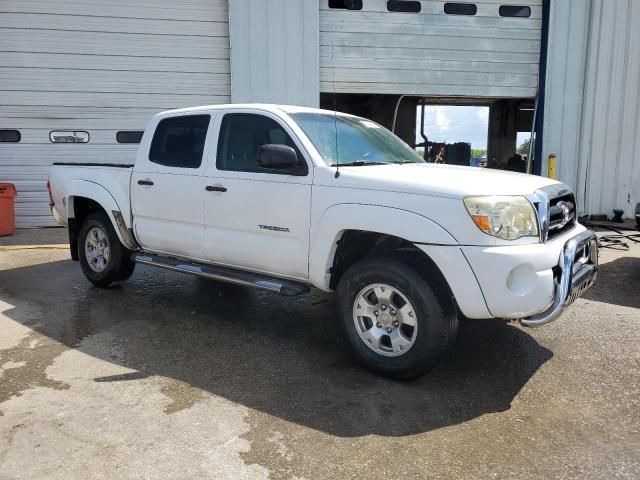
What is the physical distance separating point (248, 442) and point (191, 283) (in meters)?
3.72

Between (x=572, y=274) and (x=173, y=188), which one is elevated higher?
(x=173, y=188)

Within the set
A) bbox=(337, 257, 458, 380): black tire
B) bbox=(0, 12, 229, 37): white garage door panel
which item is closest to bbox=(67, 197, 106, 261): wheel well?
bbox=(337, 257, 458, 380): black tire

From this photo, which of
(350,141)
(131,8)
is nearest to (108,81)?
(131,8)

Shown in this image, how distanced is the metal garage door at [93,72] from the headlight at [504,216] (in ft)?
27.3

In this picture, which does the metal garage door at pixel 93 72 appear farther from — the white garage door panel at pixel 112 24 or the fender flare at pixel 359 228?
the fender flare at pixel 359 228

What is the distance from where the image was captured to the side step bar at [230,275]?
14.0 feet

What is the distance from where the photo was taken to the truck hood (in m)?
3.50

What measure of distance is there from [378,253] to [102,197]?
326cm

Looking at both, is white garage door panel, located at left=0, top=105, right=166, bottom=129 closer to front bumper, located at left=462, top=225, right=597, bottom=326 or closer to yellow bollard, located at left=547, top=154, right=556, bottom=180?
yellow bollard, located at left=547, top=154, right=556, bottom=180

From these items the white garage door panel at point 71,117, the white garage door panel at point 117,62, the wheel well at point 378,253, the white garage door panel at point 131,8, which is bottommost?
the wheel well at point 378,253

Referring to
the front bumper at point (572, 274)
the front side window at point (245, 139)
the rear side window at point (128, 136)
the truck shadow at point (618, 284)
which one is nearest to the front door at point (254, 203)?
the front side window at point (245, 139)

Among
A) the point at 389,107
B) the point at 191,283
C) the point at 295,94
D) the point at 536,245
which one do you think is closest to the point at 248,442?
the point at 536,245

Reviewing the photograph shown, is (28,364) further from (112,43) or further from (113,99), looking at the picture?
(112,43)

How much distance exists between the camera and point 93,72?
1038 centimetres
